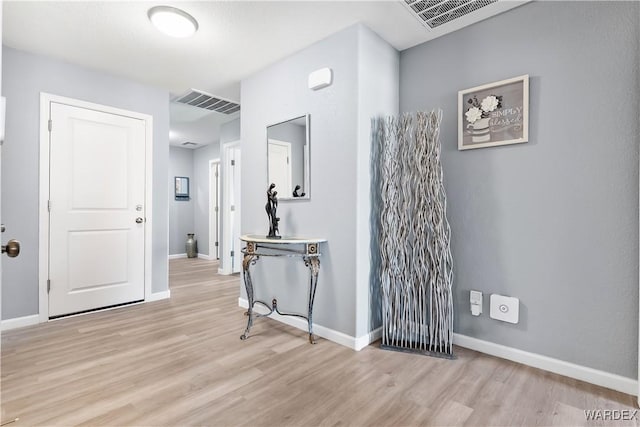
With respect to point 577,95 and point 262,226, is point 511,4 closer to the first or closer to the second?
point 577,95

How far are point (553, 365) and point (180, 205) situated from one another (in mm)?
6903

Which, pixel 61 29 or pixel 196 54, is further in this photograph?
pixel 196 54

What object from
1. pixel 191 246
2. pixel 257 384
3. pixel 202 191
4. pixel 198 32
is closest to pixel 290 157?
pixel 198 32

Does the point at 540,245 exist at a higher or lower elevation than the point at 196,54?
lower

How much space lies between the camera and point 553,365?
7.04 feet

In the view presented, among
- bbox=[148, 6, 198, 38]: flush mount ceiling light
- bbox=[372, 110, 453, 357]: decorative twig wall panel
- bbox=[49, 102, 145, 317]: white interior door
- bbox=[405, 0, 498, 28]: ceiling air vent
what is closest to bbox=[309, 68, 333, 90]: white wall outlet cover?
bbox=[372, 110, 453, 357]: decorative twig wall panel

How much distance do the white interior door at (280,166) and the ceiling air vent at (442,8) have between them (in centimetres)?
138

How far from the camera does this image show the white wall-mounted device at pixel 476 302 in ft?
7.98

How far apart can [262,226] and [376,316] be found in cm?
133

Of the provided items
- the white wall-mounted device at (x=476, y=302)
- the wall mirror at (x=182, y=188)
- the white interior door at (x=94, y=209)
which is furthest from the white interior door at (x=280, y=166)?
the wall mirror at (x=182, y=188)

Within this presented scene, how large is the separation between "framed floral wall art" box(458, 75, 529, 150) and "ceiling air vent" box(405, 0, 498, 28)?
51 cm

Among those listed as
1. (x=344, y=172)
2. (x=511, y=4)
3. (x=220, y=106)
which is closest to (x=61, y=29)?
(x=220, y=106)

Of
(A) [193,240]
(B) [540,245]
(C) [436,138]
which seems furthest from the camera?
(A) [193,240]

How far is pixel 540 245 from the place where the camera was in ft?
7.27
